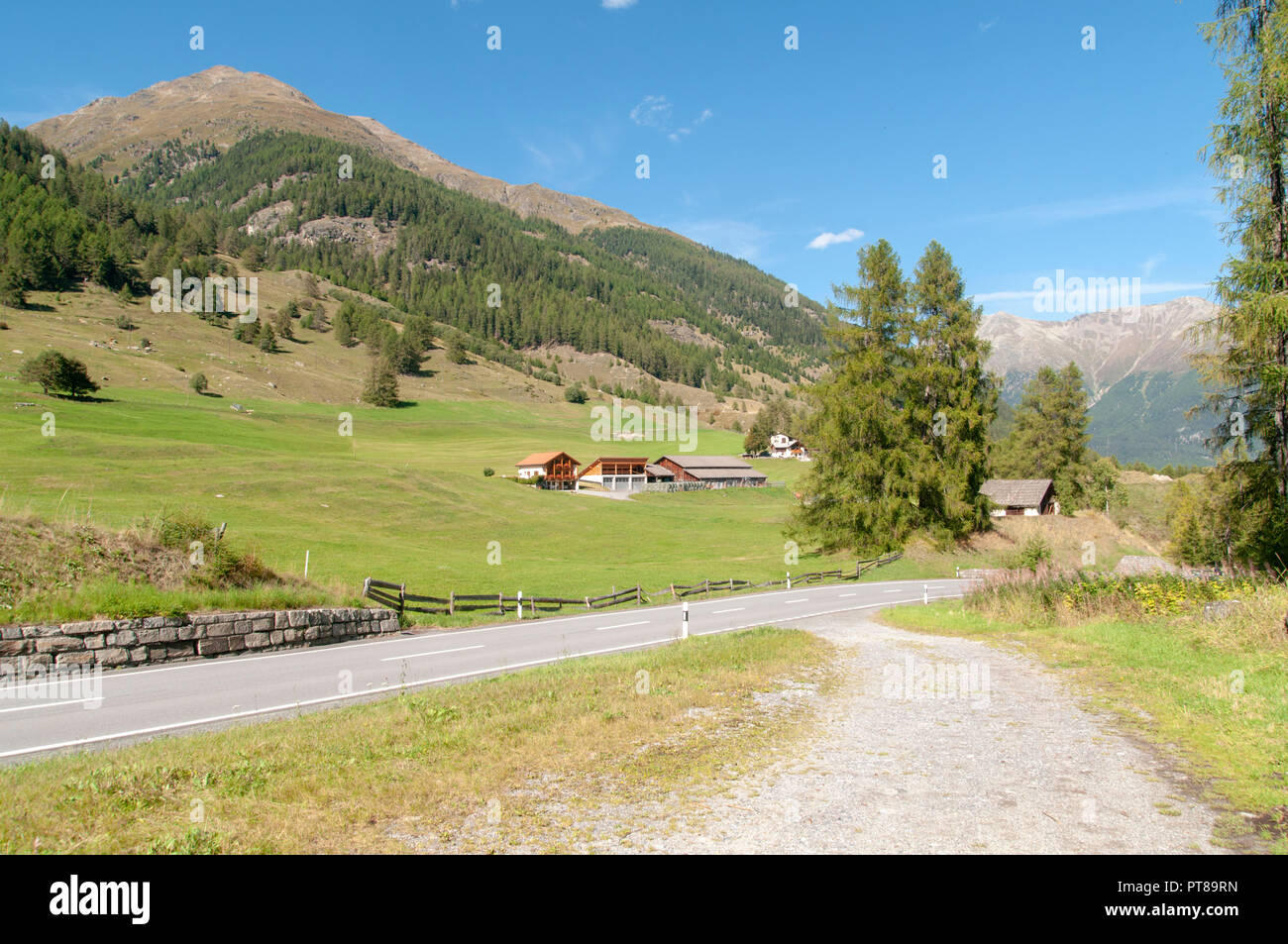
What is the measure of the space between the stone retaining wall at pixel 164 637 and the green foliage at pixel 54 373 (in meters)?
81.7

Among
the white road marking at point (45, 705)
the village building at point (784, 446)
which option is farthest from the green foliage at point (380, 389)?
the white road marking at point (45, 705)

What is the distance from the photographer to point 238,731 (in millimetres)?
8625

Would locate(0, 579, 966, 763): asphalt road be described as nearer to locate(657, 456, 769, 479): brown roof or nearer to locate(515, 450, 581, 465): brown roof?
locate(515, 450, 581, 465): brown roof

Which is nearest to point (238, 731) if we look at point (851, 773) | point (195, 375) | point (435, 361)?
point (851, 773)

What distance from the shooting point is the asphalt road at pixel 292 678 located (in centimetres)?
969

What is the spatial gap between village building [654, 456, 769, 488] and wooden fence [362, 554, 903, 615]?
2955 inches

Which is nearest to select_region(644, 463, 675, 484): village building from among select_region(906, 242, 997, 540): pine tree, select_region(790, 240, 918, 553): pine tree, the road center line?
select_region(790, 240, 918, 553): pine tree

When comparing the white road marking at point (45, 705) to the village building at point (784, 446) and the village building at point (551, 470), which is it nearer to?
the village building at point (551, 470)

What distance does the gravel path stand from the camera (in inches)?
209

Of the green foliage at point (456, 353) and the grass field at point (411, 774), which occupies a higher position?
the green foliage at point (456, 353)

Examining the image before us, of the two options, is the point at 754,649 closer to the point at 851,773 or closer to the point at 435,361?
the point at 851,773

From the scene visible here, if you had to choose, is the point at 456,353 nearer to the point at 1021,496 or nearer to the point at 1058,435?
the point at 1058,435

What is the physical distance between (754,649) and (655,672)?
329 centimetres

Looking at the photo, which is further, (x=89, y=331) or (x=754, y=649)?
(x=89, y=331)
